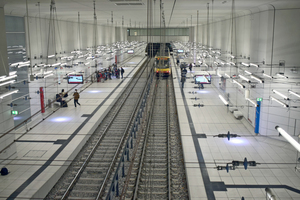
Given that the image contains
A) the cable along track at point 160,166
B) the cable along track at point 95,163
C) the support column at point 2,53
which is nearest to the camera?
the cable along track at point 160,166

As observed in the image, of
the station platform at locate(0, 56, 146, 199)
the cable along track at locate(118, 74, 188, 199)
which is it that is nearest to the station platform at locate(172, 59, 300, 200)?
the cable along track at locate(118, 74, 188, 199)

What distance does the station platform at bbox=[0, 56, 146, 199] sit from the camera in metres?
9.47

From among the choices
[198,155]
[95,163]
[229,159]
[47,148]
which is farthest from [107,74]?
[229,159]

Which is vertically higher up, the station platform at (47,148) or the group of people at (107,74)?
the group of people at (107,74)

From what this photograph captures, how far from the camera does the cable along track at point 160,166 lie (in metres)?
9.39

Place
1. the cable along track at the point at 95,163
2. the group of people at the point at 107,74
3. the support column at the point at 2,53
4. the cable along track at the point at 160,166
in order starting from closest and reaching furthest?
A: the cable along track at the point at 160,166
the cable along track at the point at 95,163
the support column at the point at 2,53
the group of people at the point at 107,74

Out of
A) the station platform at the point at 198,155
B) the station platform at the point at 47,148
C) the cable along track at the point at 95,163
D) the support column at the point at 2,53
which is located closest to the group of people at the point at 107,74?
the station platform at the point at 47,148

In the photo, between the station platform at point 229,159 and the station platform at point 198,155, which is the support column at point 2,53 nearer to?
the station platform at point 198,155

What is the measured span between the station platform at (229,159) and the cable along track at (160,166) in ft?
1.32

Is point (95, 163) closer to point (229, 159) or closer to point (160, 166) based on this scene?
point (160, 166)

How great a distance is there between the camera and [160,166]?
11727 millimetres

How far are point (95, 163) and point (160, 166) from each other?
260cm

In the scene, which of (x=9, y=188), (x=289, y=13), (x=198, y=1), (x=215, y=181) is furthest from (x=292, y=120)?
(x=9, y=188)

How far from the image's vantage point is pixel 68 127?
49.5 ft
